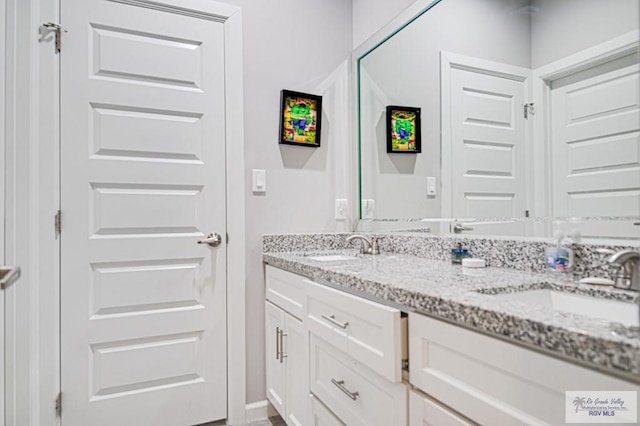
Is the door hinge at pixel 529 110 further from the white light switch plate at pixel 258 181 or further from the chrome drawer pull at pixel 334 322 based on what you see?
the white light switch plate at pixel 258 181

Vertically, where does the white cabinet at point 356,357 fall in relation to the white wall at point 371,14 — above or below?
below

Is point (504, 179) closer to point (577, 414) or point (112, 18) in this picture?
point (577, 414)

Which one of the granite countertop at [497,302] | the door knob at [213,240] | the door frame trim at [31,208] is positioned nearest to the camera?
the granite countertop at [497,302]

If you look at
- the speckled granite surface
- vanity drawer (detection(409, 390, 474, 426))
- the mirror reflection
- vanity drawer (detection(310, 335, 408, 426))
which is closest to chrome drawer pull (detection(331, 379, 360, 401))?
vanity drawer (detection(310, 335, 408, 426))

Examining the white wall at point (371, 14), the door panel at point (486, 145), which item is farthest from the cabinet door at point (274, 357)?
the white wall at point (371, 14)

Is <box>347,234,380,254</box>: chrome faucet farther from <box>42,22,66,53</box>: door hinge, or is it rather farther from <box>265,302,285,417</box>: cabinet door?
<box>42,22,66,53</box>: door hinge

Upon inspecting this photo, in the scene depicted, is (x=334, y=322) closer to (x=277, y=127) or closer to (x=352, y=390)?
(x=352, y=390)

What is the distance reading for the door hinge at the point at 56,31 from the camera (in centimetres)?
169

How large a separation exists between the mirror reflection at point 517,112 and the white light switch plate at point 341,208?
0.72 feet

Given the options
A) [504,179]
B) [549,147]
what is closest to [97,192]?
[504,179]

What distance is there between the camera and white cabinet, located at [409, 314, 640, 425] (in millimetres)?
646

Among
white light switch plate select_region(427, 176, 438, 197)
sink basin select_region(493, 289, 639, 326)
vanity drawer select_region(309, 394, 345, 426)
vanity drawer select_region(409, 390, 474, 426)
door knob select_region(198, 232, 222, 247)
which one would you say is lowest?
vanity drawer select_region(309, 394, 345, 426)

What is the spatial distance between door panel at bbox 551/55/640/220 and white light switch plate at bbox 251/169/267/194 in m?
1.31

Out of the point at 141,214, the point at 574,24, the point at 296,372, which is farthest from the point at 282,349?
the point at 574,24
